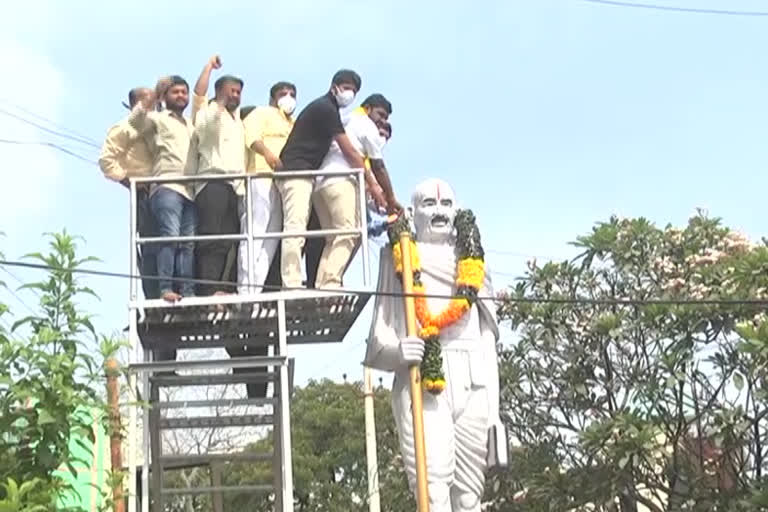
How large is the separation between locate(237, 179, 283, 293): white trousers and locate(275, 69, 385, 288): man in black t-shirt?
0.10 meters

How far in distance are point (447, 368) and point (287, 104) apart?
2.23 meters

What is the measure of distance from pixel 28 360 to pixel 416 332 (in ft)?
12.4

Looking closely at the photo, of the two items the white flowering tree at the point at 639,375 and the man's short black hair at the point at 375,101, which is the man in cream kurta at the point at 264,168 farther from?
the white flowering tree at the point at 639,375

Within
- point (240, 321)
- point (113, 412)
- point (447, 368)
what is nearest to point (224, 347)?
point (240, 321)

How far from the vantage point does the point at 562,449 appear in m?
11.1

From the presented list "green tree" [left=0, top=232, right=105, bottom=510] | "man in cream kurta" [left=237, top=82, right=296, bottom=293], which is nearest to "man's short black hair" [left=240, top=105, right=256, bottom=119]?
"man in cream kurta" [left=237, top=82, right=296, bottom=293]

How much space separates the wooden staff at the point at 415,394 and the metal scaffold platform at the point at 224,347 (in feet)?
1.15

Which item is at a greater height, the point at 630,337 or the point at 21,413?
the point at 630,337

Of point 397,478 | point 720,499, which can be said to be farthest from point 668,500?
point 397,478

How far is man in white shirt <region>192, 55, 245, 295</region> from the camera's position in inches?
297

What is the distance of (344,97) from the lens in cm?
795

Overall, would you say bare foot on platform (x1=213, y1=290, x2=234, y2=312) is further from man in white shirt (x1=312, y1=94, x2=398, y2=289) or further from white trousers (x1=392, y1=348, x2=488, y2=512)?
white trousers (x1=392, y1=348, x2=488, y2=512)

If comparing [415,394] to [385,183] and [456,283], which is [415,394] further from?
[385,183]

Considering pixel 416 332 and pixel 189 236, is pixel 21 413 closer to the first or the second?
pixel 189 236
